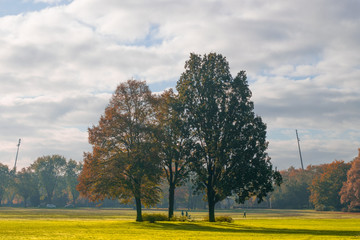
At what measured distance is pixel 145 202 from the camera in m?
52.1

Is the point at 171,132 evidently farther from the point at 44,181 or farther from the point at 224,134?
the point at 44,181

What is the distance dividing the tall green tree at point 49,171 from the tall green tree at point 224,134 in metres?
136

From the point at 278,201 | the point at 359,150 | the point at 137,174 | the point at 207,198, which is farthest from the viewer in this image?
the point at 278,201

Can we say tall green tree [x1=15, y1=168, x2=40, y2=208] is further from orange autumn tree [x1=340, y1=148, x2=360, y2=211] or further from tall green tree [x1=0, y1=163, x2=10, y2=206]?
orange autumn tree [x1=340, y1=148, x2=360, y2=211]

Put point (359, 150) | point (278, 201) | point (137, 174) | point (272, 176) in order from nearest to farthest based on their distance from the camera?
point (137, 174), point (272, 176), point (359, 150), point (278, 201)

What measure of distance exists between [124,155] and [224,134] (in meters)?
14.7

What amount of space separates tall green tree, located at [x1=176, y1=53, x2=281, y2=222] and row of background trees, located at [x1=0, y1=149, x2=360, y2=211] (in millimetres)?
66418

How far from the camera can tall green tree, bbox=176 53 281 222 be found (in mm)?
52688

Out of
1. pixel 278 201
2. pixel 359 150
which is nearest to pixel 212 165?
pixel 359 150

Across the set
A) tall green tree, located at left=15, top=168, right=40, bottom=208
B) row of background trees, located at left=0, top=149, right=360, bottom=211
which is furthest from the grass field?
tall green tree, located at left=15, top=168, right=40, bottom=208

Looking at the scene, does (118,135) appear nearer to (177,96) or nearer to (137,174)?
(137,174)

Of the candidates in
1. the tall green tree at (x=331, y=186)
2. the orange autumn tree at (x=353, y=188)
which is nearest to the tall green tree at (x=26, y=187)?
the tall green tree at (x=331, y=186)

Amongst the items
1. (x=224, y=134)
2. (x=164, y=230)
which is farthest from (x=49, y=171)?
(x=164, y=230)

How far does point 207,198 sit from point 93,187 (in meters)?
18.5
